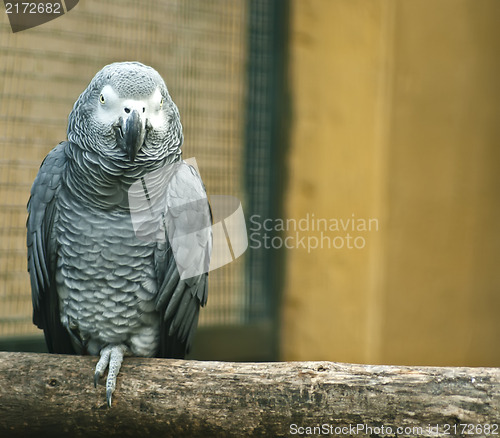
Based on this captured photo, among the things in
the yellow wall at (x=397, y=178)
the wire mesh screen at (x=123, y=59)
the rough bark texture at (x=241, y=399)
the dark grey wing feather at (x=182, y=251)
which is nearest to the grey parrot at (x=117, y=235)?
the dark grey wing feather at (x=182, y=251)

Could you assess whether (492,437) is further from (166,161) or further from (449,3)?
(449,3)

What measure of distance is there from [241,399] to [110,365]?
34cm

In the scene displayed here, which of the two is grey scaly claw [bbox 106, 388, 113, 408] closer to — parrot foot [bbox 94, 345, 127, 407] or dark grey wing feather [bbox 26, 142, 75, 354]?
parrot foot [bbox 94, 345, 127, 407]

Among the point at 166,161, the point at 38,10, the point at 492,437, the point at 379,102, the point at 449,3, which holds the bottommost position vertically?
the point at 492,437

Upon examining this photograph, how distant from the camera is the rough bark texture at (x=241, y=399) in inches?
45.3

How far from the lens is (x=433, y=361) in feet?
9.53

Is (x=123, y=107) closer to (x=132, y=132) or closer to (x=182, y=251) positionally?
(x=132, y=132)

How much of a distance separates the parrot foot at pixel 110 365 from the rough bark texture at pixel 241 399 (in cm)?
2

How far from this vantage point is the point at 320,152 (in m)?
2.49

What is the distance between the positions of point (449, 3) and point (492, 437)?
2424mm

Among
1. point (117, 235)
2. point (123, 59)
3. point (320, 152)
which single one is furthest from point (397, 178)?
point (117, 235)

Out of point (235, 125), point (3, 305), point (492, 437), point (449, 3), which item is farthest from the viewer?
point (449, 3)

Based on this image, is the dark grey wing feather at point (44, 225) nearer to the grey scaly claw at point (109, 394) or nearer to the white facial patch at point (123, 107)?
the white facial patch at point (123, 107)

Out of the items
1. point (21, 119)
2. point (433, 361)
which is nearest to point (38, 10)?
point (21, 119)
